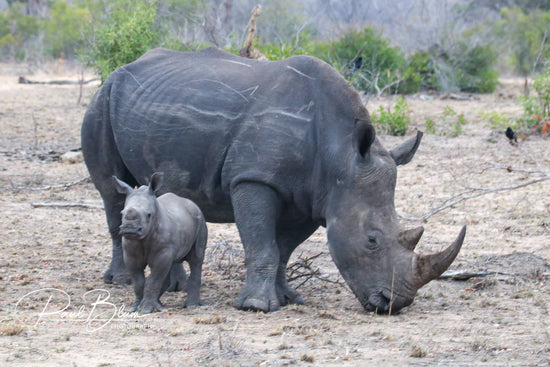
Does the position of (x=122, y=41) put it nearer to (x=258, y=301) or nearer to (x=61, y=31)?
(x=258, y=301)

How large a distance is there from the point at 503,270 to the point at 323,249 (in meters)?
1.81

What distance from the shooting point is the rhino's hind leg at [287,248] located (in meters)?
6.06

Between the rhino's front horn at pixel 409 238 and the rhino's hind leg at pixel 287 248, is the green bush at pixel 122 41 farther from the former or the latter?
the rhino's front horn at pixel 409 238

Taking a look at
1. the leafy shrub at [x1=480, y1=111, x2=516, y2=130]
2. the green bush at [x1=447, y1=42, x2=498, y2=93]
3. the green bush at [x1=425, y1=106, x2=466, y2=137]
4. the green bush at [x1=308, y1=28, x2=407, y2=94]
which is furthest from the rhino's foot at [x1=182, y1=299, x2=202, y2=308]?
the green bush at [x1=447, y1=42, x2=498, y2=93]

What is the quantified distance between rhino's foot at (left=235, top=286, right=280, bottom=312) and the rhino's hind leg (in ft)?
1.19

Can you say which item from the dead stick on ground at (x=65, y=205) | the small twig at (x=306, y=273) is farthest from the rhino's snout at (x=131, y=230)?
the dead stick on ground at (x=65, y=205)

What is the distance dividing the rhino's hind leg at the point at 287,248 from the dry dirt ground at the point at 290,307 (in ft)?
0.51

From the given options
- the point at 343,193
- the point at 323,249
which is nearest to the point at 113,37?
the point at 323,249

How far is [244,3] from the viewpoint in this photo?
36.0 meters

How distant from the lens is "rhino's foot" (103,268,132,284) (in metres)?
6.52

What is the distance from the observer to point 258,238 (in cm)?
566

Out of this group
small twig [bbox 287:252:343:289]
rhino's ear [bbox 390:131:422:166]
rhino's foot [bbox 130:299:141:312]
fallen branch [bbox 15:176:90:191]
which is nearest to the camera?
rhino's foot [bbox 130:299:141:312]

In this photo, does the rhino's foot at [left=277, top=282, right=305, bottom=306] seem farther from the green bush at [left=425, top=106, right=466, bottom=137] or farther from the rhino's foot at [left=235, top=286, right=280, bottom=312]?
the green bush at [left=425, top=106, right=466, bottom=137]

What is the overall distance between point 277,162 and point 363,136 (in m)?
0.61
